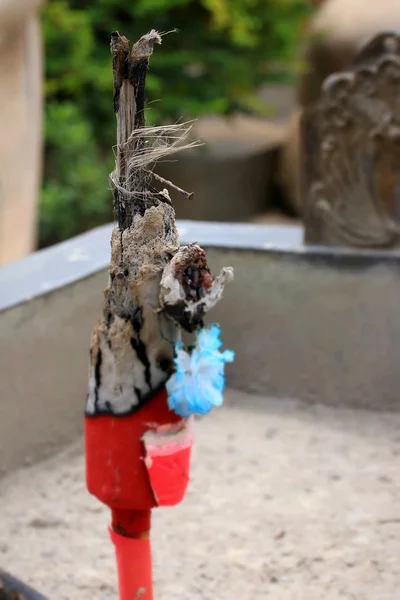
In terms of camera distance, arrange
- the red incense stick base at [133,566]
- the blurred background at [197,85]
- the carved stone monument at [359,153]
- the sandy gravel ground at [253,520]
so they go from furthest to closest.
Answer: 1. the blurred background at [197,85]
2. the carved stone monument at [359,153]
3. the sandy gravel ground at [253,520]
4. the red incense stick base at [133,566]

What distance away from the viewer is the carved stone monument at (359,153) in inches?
69.4

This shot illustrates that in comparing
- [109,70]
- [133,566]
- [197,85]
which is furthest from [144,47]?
[197,85]

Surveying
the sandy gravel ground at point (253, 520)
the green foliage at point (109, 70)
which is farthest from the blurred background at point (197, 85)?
the sandy gravel ground at point (253, 520)

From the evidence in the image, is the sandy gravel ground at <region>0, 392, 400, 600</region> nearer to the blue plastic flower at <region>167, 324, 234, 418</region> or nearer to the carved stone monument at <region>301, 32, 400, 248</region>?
the carved stone monument at <region>301, 32, 400, 248</region>

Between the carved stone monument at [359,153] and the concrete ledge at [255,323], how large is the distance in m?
0.05

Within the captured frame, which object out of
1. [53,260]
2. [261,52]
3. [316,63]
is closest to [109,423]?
[53,260]

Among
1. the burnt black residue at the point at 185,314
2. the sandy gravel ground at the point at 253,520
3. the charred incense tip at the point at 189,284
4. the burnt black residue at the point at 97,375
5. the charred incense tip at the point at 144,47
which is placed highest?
the charred incense tip at the point at 144,47

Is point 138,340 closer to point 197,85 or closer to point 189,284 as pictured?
point 189,284

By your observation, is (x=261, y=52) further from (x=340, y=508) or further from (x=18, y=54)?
(x=340, y=508)

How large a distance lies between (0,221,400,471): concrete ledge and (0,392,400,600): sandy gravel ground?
73 mm

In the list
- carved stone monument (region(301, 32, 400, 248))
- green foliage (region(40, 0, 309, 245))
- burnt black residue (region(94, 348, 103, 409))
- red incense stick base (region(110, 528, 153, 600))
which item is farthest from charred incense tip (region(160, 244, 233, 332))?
green foliage (region(40, 0, 309, 245))

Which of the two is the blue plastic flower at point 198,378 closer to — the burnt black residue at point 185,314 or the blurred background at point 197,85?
the burnt black residue at point 185,314

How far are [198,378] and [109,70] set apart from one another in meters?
3.48

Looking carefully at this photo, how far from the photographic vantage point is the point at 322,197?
1852mm
